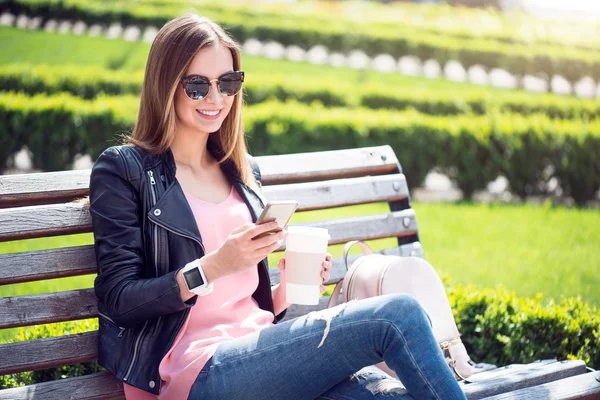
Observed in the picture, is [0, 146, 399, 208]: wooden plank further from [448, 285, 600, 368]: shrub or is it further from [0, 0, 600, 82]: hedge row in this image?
[0, 0, 600, 82]: hedge row

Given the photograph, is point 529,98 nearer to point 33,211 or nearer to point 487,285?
point 487,285

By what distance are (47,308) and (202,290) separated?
0.66 meters

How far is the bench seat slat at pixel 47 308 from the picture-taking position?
105 inches

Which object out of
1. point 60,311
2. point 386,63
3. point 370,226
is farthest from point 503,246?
point 386,63

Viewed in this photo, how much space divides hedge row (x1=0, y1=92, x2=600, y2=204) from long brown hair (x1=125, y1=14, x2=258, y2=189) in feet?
17.9

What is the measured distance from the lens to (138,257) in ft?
8.30

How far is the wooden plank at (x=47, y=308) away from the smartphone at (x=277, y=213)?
2.54 ft

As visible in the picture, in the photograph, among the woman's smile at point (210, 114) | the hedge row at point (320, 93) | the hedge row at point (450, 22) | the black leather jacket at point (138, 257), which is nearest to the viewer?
the black leather jacket at point (138, 257)

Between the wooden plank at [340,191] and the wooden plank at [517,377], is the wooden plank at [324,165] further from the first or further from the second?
the wooden plank at [517,377]

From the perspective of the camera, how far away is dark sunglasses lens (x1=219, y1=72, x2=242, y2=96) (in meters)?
2.79

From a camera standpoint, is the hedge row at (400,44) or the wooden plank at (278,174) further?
the hedge row at (400,44)

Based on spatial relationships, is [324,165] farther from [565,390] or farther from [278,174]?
[565,390]

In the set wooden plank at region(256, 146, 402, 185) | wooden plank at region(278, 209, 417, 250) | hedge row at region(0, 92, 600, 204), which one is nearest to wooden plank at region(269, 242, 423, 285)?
wooden plank at region(278, 209, 417, 250)

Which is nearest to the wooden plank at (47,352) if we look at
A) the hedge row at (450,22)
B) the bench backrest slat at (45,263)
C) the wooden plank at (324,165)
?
the bench backrest slat at (45,263)
